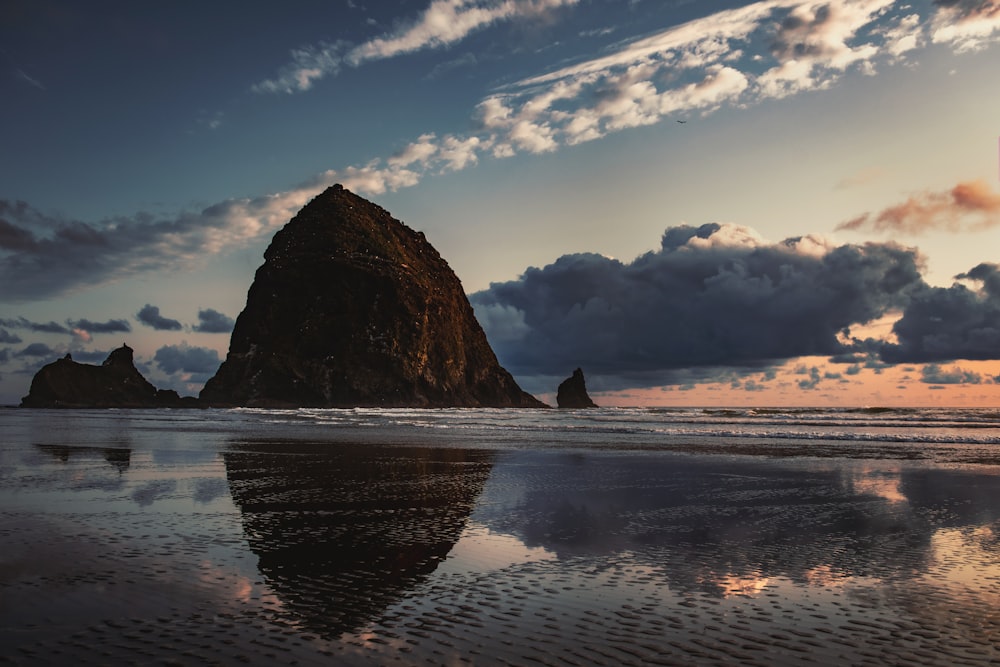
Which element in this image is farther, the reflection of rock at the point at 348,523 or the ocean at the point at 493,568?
the reflection of rock at the point at 348,523

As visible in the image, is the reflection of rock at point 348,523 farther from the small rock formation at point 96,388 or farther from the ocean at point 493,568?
the small rock formation at point 96,388

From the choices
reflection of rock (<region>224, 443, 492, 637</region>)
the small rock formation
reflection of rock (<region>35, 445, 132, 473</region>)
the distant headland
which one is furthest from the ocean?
the small rock formation

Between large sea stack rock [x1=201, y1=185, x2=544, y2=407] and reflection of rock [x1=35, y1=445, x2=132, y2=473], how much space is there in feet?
361

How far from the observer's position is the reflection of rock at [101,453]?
2139 centimetres

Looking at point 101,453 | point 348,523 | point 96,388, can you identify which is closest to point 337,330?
point 96,388

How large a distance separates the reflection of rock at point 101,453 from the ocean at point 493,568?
237cm

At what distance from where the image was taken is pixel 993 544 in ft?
34.0

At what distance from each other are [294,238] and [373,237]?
19.2 metres

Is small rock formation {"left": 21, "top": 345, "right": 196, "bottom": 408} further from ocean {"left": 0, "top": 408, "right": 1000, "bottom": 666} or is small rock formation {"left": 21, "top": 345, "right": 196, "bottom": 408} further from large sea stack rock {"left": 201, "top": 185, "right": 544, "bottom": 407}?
ocean {"left": 0, "top": 408, "right": 1000, "bottom": 666}

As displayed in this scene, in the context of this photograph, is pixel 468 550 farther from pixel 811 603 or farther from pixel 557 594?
pixel 811 603

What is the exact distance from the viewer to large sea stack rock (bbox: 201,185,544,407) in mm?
139375

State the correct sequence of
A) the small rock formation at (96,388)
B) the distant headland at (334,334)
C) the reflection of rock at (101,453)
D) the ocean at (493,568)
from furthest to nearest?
the small rock formation at (96,388) → the distant headland at (334,334) → the reflection of rock at (101,453) → the ocean at (493,568)

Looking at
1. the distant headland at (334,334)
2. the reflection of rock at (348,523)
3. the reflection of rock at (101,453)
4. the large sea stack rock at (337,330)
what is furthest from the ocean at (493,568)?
the distant headland at (334,334)

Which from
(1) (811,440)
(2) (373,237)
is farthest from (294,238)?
(1) (811,440)
